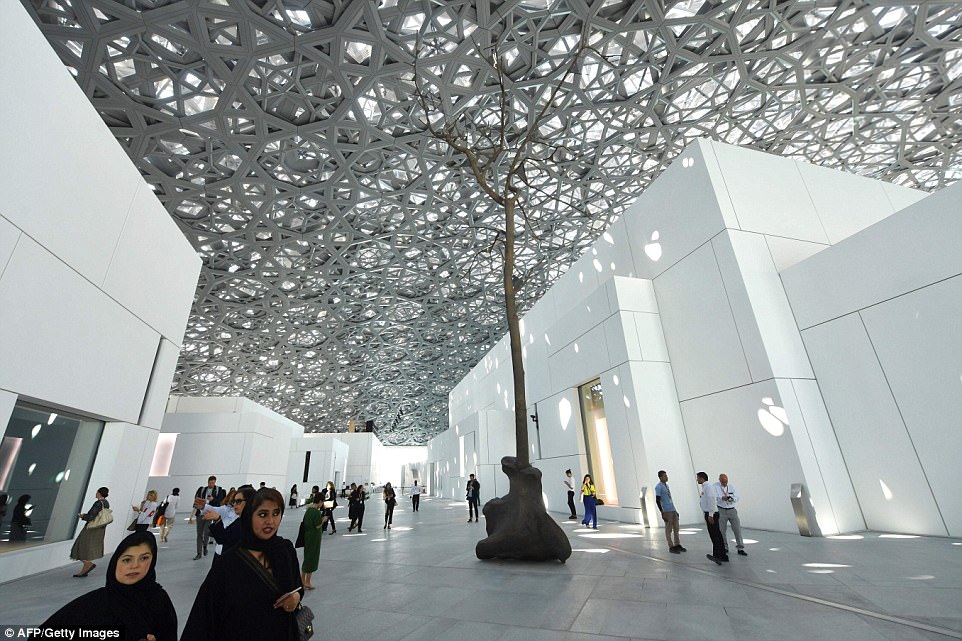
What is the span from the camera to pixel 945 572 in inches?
193

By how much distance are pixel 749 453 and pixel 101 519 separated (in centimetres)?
1294

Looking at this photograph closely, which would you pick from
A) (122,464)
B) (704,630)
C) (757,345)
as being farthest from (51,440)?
(757,345)

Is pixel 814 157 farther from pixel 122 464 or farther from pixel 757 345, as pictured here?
pixel 122 464

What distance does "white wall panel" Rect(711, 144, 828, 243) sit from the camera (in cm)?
1053

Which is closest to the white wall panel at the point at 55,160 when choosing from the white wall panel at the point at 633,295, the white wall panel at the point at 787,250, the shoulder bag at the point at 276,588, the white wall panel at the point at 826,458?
the shoulder bag at the point at 276,588

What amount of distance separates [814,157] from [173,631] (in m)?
33.1

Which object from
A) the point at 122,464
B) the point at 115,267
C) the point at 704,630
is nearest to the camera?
the point at 704,630

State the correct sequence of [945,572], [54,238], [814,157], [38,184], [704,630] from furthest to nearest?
[814,157] < [54,238] < [38,184] < [945,572] < [704,630]

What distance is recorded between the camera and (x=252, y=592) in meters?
1.99

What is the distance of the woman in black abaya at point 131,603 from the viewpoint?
6.11ft

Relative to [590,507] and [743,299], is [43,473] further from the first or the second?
[743,299]

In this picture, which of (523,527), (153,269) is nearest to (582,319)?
(523,527)

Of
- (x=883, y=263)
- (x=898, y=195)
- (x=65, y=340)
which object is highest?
(x=898, y=195)

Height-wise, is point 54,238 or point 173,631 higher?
point 54,238
